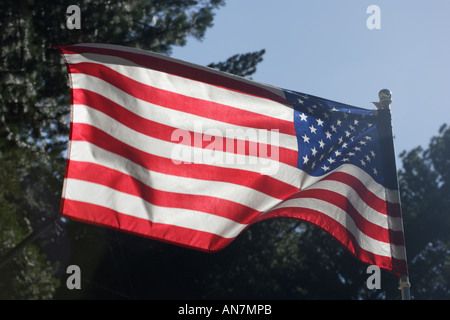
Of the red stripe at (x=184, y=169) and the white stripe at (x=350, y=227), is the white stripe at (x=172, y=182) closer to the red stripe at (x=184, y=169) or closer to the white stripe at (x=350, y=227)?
the red stripe at (x=184, y=169)

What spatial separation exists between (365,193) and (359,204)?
13 cm

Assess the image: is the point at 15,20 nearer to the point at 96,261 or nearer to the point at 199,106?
the point at 199,106

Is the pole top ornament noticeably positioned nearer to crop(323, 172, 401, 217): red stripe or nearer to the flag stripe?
crop(323, 172, 401, 217): red stripe

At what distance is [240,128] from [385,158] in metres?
1.37

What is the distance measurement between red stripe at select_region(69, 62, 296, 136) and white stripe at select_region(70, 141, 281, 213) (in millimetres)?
572

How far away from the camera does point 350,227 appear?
5.27 metres

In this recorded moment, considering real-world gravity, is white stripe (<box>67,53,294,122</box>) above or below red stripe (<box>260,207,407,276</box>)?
above

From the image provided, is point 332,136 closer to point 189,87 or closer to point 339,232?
point 339,232

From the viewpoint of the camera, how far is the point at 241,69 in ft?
53.6

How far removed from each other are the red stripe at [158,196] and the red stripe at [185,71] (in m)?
0.97

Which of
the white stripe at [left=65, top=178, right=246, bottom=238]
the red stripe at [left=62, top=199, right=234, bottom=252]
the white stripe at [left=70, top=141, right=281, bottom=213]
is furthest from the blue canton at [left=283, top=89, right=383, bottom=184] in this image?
the red stripe at [left=62, top=199, right=234, bottom=252]

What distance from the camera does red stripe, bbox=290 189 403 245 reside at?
529 centimetres

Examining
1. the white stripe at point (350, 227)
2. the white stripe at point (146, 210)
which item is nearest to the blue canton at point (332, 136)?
the white stripe at point (350, 227)
